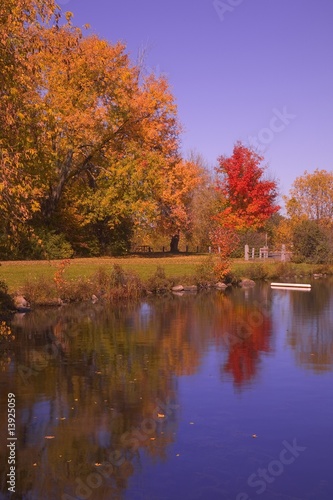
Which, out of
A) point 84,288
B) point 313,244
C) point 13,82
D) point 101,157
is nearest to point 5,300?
point 84,288

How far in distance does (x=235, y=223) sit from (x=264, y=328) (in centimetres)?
3637

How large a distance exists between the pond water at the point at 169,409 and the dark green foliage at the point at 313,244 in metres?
28.0

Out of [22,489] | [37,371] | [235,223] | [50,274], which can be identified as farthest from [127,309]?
[235,223]

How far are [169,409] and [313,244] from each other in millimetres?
39188

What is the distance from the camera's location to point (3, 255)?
125ft

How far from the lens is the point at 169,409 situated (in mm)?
11859

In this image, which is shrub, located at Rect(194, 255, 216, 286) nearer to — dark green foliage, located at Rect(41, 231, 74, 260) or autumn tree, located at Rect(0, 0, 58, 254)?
dark green foliage, located at Rect(41, 231, 74, 260)

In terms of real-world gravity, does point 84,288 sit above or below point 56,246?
below

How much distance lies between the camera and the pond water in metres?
8.76

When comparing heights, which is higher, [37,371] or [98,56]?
[98,56]

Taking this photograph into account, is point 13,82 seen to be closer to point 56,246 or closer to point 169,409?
point 169,409

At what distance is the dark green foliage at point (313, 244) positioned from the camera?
1929 inches

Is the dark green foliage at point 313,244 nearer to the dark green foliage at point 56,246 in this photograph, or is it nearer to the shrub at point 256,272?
the shrub at point 256,272

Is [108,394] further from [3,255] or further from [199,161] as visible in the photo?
[199,161]
